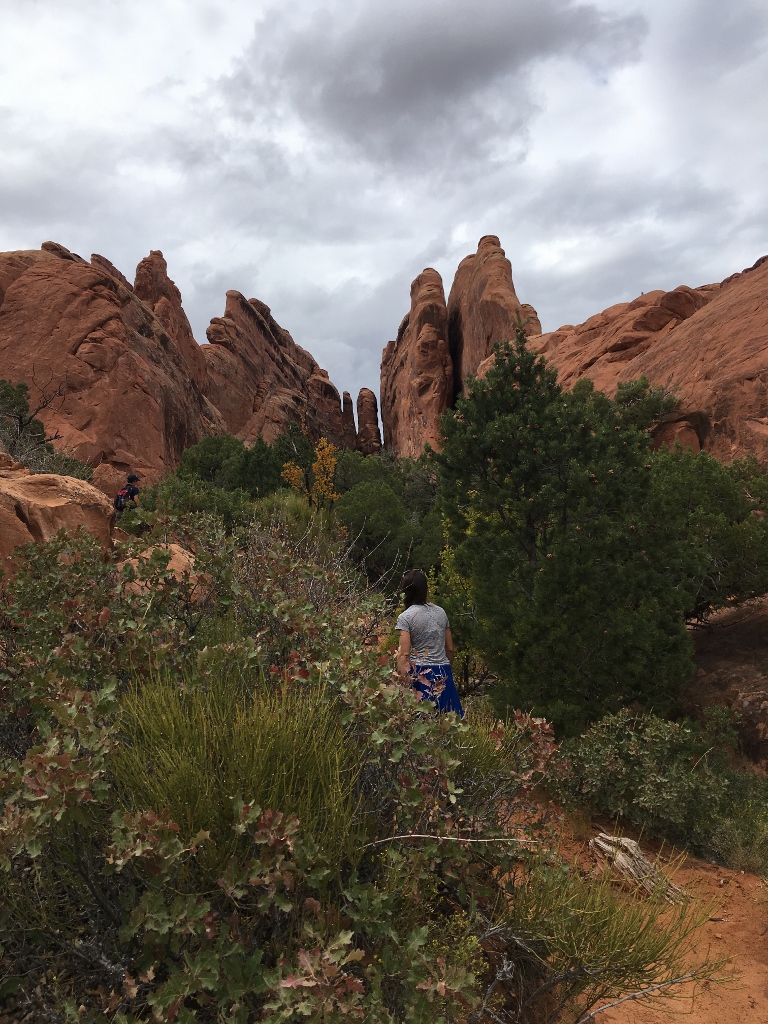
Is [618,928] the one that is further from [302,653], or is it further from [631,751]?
[631,751]

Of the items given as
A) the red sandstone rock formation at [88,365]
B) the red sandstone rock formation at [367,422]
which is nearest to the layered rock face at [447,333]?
the red sandstone rock formation at [88,365]

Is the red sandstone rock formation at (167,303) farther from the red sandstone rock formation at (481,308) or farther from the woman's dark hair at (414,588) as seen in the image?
the woman's dark hair at (414,588)

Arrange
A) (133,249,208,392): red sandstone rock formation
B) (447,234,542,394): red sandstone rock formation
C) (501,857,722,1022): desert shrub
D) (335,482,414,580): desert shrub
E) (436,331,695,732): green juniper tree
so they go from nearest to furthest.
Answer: (501,857,722,1022): desert shrub → (436,331,695,732): green juniper tree → (335,482,414,580): desert shrub → (447,234,542,394): red sandstone rock formation → (133,249,208,392): red sandstone rock formation

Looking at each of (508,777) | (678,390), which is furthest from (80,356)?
(508,777)

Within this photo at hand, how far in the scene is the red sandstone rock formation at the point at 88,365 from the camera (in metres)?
28.1

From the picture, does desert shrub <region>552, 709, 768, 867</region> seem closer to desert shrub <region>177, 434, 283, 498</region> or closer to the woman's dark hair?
the woman's dark hair

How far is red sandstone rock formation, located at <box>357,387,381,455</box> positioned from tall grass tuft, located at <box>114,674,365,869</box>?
6409 centimetres

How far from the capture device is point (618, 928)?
2.51m

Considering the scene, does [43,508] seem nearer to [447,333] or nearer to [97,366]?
[97,366]

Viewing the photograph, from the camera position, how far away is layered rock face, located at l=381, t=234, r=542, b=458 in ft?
117

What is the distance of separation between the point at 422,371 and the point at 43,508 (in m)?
36.8

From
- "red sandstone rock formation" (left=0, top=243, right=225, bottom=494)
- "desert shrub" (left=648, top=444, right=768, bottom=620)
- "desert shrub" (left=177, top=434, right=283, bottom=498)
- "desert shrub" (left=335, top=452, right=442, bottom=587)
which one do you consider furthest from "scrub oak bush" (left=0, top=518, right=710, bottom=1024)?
"red sandstone rock formation" (left=0, top=243, right=225, bottom=494)

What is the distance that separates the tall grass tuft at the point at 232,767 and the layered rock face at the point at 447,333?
33.3m

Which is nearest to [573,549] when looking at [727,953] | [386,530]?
[727,953]
